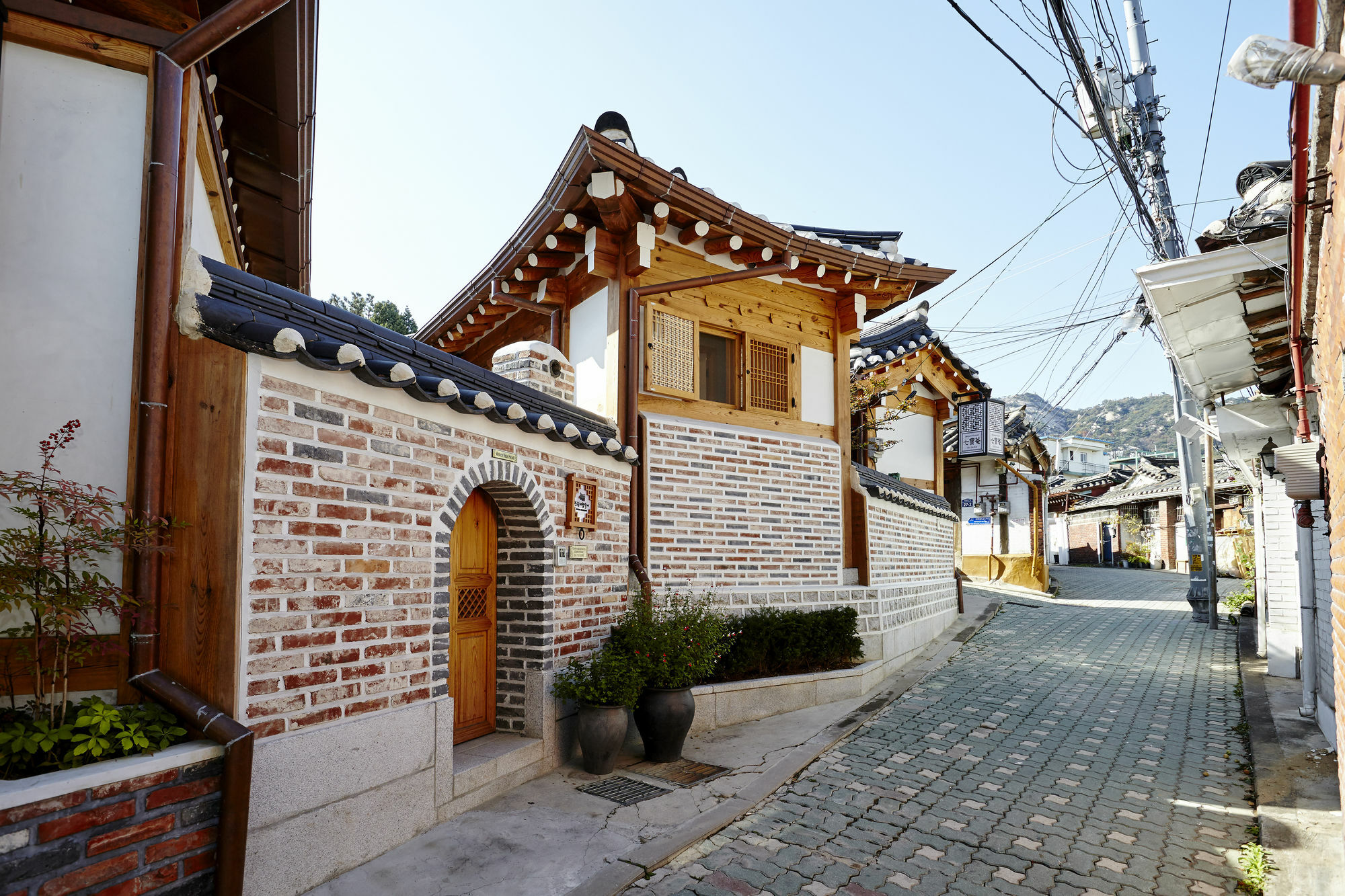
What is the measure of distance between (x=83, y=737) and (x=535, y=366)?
3865 millimetres

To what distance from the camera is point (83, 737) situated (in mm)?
2623

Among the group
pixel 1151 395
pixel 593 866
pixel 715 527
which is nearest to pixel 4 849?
pixel 593 866

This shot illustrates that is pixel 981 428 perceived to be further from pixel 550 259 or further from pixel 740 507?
pixel 550 259

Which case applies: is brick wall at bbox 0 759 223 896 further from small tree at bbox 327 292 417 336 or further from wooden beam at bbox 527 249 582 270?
small tree at bbox 327 292 417 336

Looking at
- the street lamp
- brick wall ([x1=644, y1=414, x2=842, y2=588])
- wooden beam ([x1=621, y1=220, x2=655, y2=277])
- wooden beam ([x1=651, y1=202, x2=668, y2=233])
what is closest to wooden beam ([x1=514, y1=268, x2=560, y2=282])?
wooden beam ([x1=621, y1=220, x2=655, y2=277])

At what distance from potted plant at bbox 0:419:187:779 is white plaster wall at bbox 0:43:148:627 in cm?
11

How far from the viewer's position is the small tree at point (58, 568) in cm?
258

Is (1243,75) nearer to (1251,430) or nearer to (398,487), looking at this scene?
(398,487)

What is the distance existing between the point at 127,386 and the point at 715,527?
16.8 ft

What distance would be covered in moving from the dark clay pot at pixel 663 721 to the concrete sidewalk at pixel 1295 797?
3399mm

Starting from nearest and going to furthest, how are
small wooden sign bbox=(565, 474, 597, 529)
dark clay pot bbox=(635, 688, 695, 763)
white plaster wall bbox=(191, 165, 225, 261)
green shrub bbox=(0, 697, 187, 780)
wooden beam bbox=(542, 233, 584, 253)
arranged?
green shrub bbox=(0, 697, 187, 780) < white plaster wall bbox=(191, 165, 225, 261) < dark clay pot bbox=(635, 688, 695, 763) < small wooden sign bbox=(565, 474, 597, 529) < wooden beam bbox=(542, 233, 584, 253)

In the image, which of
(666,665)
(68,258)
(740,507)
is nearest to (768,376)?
(740,507)

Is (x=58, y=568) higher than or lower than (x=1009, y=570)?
higher

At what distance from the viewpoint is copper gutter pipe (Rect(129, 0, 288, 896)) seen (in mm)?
2883
